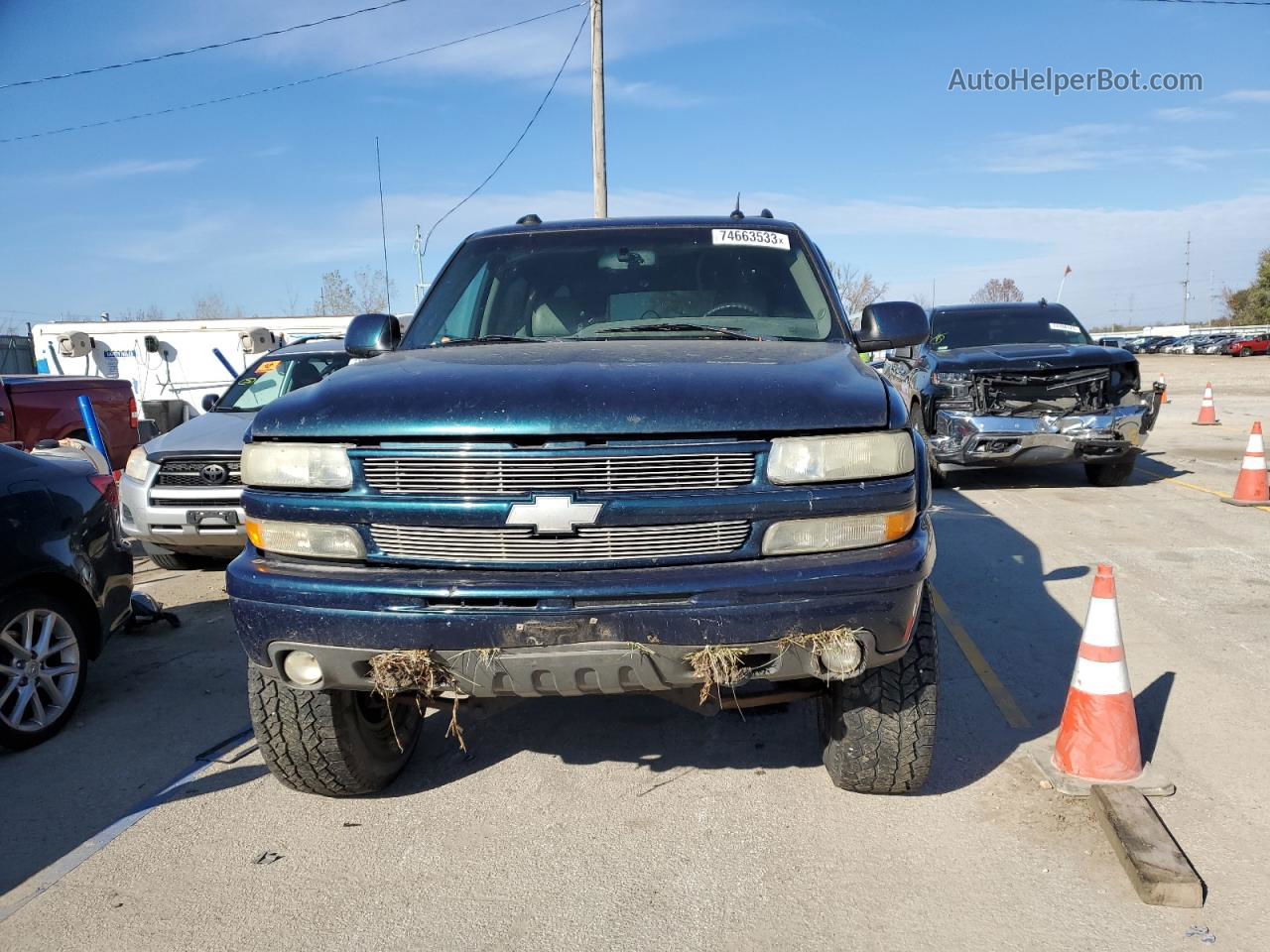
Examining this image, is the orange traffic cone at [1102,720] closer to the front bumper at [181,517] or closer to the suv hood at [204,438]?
the front bumper at [181,517]

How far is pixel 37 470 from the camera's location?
4.48 m

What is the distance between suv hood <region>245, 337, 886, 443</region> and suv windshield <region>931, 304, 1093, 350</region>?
305 inches

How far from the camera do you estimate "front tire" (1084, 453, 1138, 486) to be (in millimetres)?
9492

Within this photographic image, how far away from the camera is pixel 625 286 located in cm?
412

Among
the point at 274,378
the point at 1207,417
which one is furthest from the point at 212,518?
the point at 1207,417

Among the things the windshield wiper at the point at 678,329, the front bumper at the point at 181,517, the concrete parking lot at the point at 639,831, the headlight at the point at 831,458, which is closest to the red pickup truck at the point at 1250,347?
the concrete parking lot at the point at 639,831

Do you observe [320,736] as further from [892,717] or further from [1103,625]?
[1103,625]

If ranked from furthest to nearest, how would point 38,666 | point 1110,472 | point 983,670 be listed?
1. point 1110,472
2. point 983,670
3. point 38,666

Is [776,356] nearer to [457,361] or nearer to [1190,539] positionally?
[457,361]

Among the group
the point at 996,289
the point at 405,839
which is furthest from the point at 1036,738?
the point at 996,289

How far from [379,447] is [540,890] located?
1.38 metres

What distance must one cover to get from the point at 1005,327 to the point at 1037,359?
5.58 ft

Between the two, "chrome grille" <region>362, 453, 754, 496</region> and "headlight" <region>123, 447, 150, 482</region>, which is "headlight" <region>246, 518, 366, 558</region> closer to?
"chrome grille" <region>362, 453, 754, 496</region>

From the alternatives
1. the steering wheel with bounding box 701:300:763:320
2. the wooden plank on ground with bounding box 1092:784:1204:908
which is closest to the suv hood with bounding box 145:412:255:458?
the steering wheel with bounding box 701:300:763:320
